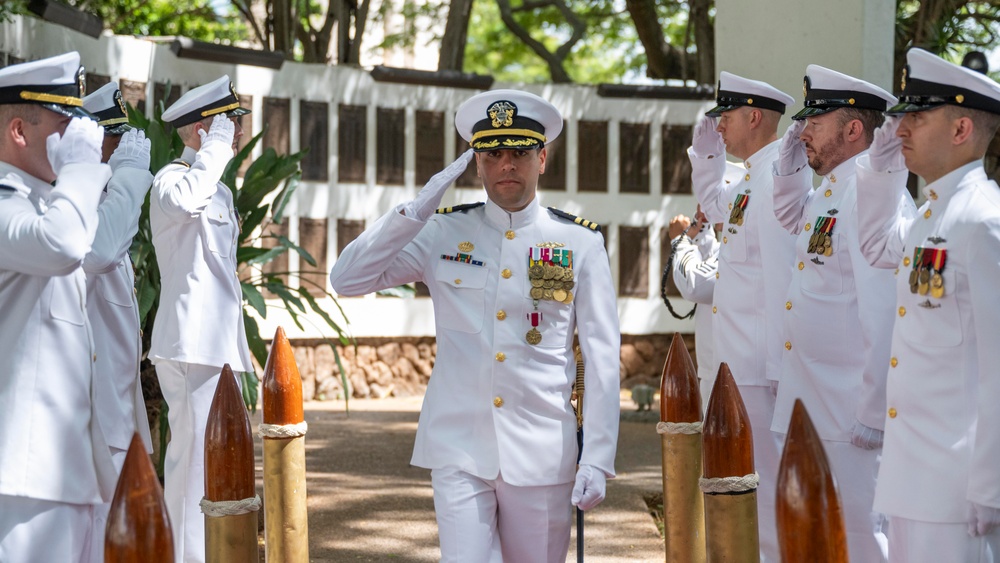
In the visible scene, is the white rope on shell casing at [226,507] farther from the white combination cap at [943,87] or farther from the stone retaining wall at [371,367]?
the stone retaining wall at [371,367]

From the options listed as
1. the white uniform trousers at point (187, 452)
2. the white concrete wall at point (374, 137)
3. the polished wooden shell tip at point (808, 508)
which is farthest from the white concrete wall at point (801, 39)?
the polished wooden shell tip at point (808, 508)

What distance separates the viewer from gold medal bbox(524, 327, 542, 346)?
398cm

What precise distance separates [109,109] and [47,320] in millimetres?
2307

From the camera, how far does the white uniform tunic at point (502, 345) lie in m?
3.89

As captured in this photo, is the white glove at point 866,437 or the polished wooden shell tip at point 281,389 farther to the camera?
the white glove at point 866,437

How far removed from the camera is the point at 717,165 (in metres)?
6.36

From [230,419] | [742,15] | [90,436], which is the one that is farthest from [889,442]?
[742,15]

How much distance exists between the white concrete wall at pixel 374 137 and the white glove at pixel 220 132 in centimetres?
556

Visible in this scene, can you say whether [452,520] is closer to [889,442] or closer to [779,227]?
[889,442]

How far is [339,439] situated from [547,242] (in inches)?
240

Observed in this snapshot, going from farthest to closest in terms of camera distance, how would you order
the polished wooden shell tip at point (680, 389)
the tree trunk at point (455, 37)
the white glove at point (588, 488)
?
the tree trunk at point (455, 37)
the white glove at point (588, 488)
the polished wooden shell tip at point (680, 389)

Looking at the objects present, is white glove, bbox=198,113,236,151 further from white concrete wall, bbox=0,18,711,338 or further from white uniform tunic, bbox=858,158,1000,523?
white concrete wall, bbox=0,18,711,338

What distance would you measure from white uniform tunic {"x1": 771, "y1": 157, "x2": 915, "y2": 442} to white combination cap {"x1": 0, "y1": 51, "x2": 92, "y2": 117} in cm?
275

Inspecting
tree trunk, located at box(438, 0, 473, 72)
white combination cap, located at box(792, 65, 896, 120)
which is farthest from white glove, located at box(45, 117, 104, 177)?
tree trunk, located at box(438, 0, 473, 72)
